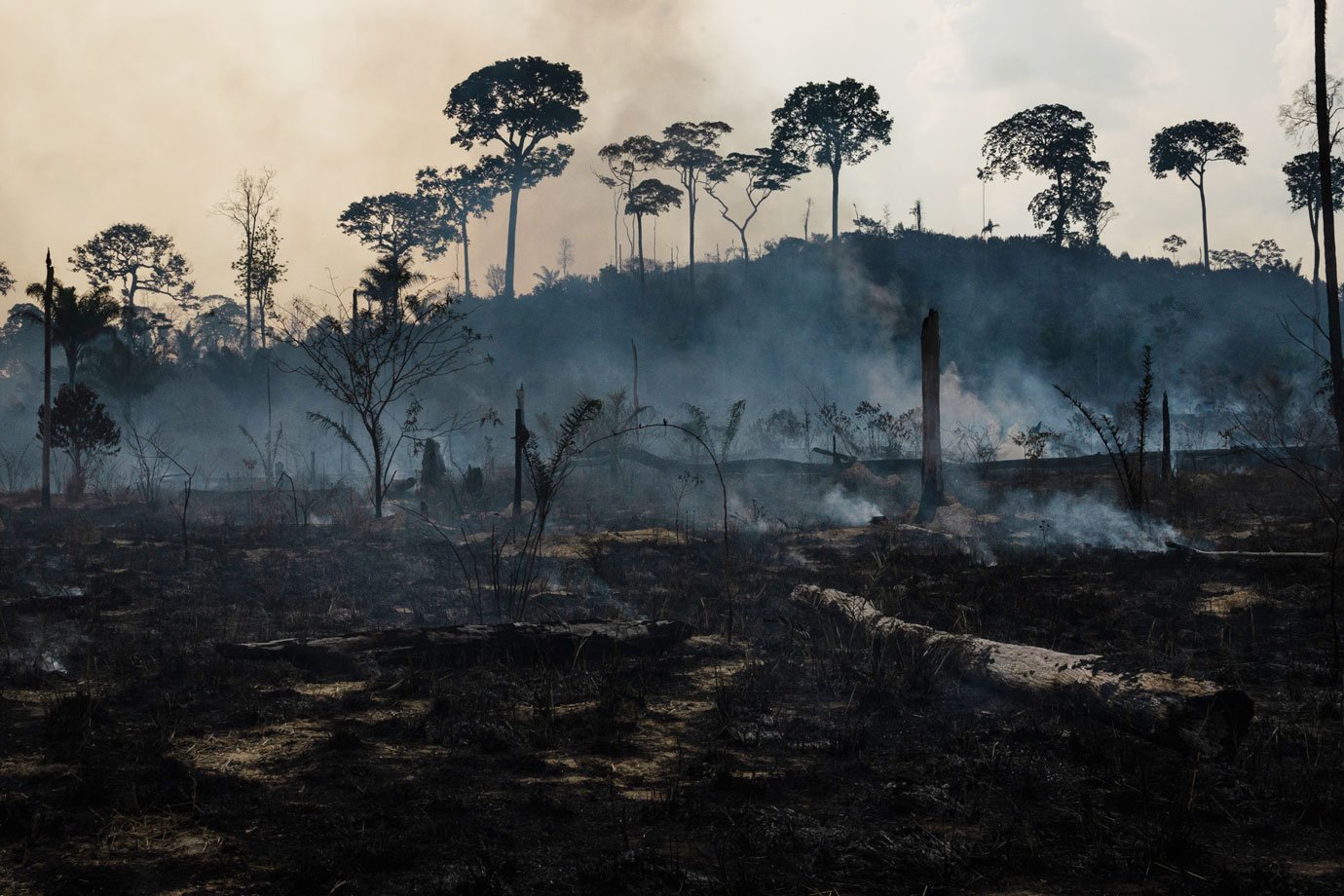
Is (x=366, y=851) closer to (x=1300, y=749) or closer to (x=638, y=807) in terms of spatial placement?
(x=638, y=807)

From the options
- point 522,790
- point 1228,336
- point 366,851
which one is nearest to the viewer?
point 366,851

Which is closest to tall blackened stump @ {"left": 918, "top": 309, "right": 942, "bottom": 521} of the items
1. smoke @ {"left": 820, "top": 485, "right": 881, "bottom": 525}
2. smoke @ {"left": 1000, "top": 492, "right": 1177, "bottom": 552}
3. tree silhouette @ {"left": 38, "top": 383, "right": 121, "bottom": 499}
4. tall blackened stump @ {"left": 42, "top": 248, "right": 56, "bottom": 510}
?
smoke @ {"left": 1000, "top": 492, "right": 1177, "bottom": 552}

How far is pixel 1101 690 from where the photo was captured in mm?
5840

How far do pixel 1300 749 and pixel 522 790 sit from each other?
4346 millimetres

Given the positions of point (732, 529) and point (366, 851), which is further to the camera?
point (732, 529)

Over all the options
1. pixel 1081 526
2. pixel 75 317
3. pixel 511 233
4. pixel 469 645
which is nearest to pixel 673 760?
pixel 469 645

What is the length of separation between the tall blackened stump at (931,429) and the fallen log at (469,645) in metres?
9.69

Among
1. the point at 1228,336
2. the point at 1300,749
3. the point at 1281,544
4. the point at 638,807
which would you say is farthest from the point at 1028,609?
the point at 1228,336

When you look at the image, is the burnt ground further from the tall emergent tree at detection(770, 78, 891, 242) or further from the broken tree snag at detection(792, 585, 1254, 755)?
the tall emergent tree at detection(770, 78, 891, 242)

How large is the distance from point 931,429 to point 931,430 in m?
0.02

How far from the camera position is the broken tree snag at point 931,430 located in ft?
54.2

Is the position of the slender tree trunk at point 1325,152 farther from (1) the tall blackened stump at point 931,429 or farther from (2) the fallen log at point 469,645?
(2) the fallen log at point 469,645

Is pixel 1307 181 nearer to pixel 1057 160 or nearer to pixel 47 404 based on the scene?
pixel 1057 160

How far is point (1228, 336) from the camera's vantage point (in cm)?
4438
